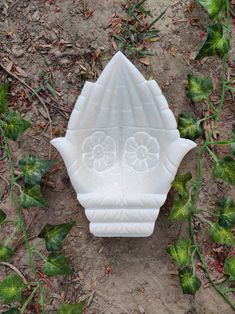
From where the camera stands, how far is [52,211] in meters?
1.70

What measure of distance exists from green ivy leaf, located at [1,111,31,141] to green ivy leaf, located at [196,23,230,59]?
565mm

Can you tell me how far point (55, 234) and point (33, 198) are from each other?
0.43ft

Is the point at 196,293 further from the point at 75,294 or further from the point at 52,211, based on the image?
the point at 52,211

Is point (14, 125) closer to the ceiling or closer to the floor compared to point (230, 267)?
closer to the ceiling

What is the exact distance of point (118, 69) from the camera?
154 centimetres

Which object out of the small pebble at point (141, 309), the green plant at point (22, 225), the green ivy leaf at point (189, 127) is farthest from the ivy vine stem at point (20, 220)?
the green ivy leaf at point (189, 127)

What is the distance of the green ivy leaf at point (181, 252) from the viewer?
160cm

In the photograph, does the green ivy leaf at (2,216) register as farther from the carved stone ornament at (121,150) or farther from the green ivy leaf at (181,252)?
the green ivy leaf at (181,252)

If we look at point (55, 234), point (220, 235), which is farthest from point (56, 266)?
point (220, 235)

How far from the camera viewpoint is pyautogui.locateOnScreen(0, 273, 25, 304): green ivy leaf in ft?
5.15

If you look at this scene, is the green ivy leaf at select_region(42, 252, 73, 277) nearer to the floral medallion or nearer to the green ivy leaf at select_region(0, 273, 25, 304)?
the green ivy leaf at select_region(0, 273, 25, 304)

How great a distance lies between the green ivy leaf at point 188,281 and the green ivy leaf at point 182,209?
18 centimetres

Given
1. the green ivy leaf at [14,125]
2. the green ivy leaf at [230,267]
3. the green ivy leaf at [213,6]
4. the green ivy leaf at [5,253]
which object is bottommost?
the green ivy leaf at [230,267]

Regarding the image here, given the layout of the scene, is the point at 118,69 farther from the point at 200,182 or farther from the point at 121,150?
the point at 200,182
